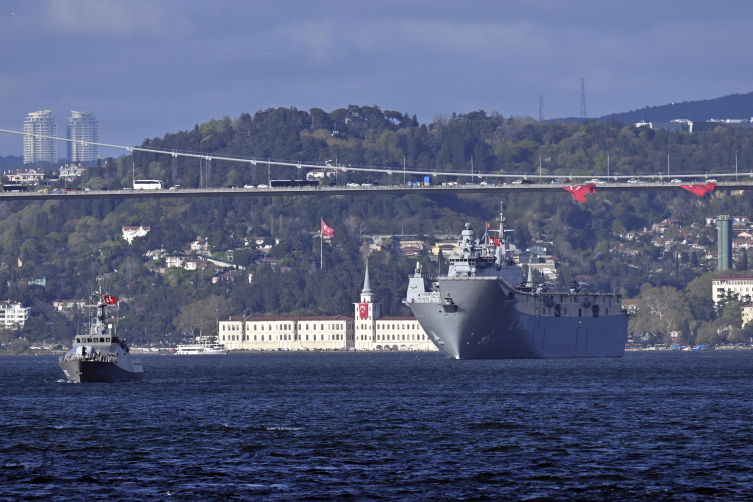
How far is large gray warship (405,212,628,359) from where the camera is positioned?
72.0 meters

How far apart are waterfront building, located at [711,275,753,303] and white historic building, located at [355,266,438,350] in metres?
35.6

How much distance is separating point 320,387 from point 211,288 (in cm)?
13300

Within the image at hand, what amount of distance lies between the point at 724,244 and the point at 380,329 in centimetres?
4716

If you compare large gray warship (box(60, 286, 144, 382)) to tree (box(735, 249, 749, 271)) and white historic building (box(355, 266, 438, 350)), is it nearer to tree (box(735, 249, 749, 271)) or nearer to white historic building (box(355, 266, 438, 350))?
white historic building (box(355, 266, 438, 350))

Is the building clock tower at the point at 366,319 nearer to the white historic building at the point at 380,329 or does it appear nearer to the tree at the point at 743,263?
the white historic building at the point at 380,329

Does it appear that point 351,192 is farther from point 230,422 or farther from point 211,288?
point 230,422

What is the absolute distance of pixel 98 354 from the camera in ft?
161

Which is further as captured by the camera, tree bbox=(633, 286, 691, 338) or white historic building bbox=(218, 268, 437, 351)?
white historic building bbox=(218, 268, 437, 351)

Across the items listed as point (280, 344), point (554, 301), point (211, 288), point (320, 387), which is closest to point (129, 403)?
point (320, 387)

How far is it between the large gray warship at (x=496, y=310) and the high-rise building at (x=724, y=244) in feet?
290

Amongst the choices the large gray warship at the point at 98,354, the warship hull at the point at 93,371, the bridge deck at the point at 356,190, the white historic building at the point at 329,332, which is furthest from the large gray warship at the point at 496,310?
the white historic building at the point at 329,332

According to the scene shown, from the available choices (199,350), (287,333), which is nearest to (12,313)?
(199,350)

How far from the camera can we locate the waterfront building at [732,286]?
160m

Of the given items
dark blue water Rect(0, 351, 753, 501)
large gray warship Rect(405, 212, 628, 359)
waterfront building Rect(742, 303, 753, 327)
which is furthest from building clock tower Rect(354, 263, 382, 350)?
dark blue water Rect(0, 351, 753, 501)
